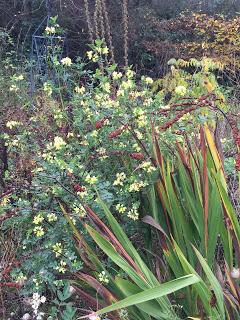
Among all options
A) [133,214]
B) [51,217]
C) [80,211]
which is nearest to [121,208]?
[133,214]

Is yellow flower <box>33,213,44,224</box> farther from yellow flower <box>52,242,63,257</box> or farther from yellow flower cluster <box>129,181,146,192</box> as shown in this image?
yellow flower cluster <box>129,181,146,192</box>

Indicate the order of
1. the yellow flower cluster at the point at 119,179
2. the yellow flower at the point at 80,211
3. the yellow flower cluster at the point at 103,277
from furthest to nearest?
the yellow flower cluster at the point at 119,179
the yellow flower at the point at 80,211
the yellow flower cluster at the point at 103,277

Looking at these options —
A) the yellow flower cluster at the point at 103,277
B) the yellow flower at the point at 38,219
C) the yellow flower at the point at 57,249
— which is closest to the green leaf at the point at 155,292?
the yellow flower cluster at the point at 103,277

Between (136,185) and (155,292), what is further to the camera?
(136,185)

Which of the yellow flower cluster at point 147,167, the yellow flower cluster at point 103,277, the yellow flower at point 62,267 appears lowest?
the yellow flower cluster at point 103,277

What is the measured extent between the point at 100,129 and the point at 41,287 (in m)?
0.82

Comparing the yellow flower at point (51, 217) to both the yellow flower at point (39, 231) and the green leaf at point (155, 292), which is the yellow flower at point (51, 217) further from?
the green leaf at point (155, 292)

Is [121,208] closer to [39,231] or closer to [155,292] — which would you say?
[39,231]

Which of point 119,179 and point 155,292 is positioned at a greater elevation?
point 119,179

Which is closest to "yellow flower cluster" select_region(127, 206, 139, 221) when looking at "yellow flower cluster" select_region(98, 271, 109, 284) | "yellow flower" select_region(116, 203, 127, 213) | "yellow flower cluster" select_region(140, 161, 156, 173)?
"yellow flower" select_region(116, 203, 127, 213)

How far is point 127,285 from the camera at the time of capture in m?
2.04

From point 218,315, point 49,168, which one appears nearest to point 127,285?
point 218,315

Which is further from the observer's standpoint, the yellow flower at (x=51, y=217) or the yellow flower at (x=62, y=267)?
the yellow flower at (x=51, y=217)

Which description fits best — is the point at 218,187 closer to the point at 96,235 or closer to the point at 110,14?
the point at 96,235
